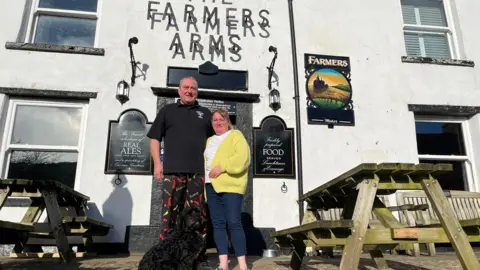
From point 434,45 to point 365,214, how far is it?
584 centimetres

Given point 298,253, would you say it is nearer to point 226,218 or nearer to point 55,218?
point 226,218

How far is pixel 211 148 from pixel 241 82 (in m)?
2.89

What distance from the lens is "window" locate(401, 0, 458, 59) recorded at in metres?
6.77

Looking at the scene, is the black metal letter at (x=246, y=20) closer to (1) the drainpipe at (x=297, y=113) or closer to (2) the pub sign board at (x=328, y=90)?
(1) the drainpipe at (x=297, y=113)

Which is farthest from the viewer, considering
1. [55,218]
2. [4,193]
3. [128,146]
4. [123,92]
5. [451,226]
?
[123,92]

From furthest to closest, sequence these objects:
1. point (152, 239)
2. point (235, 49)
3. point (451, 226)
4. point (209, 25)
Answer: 1. point (209, 25)
2. point (235, 49)
3. point (152, 239)
4. point (451, 226)

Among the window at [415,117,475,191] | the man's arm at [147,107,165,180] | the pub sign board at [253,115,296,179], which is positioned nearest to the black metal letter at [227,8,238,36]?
the pub sign board at [253,115,296,179]

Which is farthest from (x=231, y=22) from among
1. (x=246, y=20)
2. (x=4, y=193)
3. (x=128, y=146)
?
(x=4, y=193)

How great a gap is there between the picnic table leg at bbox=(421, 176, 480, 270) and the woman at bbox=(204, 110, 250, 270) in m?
1.46

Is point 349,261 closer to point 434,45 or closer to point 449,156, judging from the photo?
point 449,156

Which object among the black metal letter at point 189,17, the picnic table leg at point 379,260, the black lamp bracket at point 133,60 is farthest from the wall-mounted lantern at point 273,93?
the picnic table leg at point 379,260

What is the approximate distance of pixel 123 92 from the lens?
544 centimetres

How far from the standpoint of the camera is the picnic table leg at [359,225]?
239 cm

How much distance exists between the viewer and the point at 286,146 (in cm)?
561
